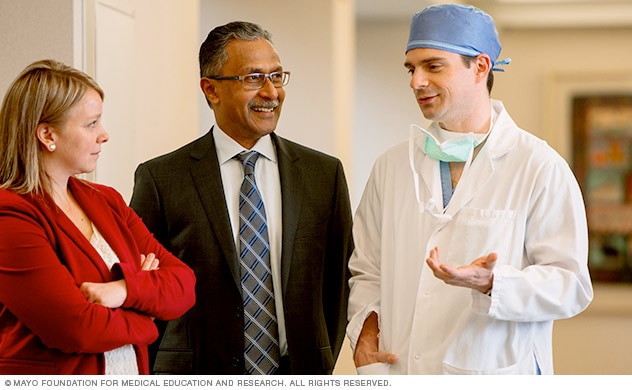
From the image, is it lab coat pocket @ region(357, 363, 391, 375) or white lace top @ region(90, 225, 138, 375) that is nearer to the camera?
white lace top @ region(90, 225, 138, 375)

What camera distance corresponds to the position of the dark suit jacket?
2197mm

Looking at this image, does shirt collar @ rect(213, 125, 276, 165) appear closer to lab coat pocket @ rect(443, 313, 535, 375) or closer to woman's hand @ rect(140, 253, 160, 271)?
woman's hand @ rect(140, 253, 160, 271)

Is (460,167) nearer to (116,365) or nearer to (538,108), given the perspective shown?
(116,365)

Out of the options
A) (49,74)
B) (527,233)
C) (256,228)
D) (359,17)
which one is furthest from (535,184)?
(359,17)

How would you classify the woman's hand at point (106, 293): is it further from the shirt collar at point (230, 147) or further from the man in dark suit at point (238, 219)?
the shirt collar at point (230, 147)

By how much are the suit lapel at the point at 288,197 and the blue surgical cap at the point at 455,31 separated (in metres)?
0.49

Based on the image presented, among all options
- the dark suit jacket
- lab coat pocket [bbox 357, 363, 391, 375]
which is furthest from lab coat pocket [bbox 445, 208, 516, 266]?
the dark suit jacket

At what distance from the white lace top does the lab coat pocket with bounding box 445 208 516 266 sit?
2.27 feet

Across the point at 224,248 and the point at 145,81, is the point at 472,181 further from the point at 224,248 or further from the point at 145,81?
the point at 145,81

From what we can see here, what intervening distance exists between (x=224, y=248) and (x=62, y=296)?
61cm

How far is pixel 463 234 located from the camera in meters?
1.88

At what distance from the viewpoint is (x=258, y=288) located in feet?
7.23

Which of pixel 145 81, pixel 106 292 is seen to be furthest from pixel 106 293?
pixel 145 81

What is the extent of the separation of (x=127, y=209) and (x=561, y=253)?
0.92 meters
